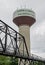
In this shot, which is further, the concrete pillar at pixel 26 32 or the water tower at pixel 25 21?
the concrete pillar at pixel 26 32

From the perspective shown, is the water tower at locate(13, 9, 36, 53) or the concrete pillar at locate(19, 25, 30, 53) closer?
the water tower at locate(13, 9, 36, 53)

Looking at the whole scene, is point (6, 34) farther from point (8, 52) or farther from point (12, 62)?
point (12, 62)

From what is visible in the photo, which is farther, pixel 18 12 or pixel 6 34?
pixel 18 12

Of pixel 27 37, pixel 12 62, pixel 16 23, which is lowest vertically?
pixel 12 62

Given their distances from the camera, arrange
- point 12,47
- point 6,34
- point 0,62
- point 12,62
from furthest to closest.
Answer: point 12,62 < point 0,62 < point 12,47 < point 6,34

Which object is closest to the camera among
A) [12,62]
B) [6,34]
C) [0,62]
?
[6,34]

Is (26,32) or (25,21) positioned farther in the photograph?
(26,32)

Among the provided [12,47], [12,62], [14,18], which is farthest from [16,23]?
[12,47]

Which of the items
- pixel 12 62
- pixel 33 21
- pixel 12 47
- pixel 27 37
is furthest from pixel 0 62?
pixel 12 47

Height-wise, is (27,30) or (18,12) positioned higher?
(18,12)

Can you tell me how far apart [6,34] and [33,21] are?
46044 millimetres

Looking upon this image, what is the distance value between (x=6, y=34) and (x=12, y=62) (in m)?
45.3

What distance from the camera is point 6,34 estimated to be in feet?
98.8

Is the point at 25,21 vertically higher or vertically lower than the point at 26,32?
higher
